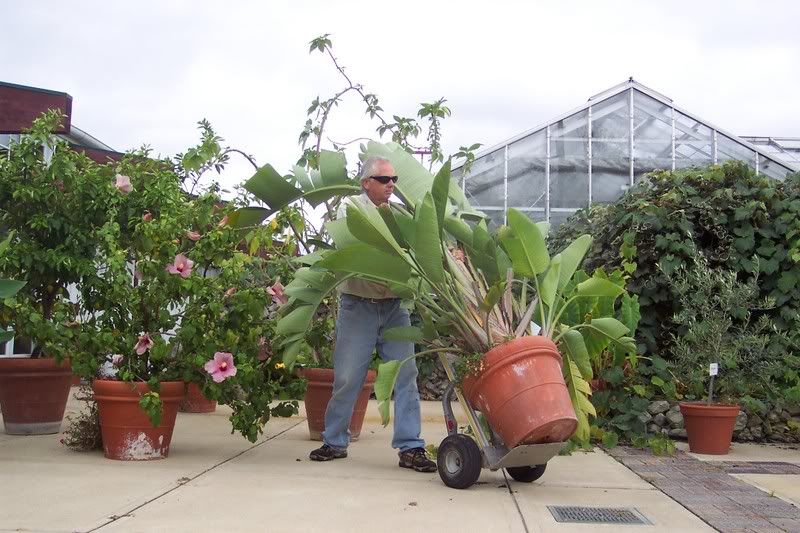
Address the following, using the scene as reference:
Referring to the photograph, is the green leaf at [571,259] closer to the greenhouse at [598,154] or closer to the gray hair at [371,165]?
the gray hair at [371,165]

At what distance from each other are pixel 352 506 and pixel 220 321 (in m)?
1.62

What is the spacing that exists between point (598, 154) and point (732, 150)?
2.29 m

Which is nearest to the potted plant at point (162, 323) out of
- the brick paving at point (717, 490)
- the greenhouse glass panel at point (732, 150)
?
the brick paving at point (717, 490)

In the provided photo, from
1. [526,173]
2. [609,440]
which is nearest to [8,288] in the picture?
[609,440]

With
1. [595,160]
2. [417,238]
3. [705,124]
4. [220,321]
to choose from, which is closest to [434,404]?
[220,321]

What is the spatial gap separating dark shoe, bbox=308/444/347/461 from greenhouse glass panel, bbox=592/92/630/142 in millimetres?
10832

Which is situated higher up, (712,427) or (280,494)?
(712,427)

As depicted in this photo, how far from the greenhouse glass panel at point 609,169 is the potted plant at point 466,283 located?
10.2 m

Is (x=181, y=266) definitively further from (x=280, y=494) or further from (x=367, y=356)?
(x=280, y=494)

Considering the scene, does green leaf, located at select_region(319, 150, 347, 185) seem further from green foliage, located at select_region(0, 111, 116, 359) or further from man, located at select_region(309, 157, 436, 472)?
green foliage, located at select_region(0, 111, 116, 359)

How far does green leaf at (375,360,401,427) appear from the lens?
3961mm

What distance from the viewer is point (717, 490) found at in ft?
14.5

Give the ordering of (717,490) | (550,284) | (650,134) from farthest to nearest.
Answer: (650,134)
(717,490)
(550,284)

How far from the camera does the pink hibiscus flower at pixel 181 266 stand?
4750 millimetres
